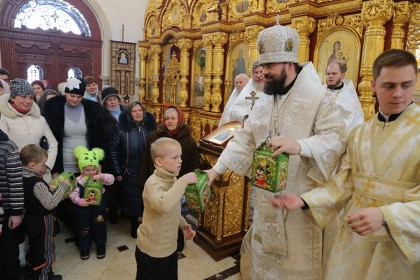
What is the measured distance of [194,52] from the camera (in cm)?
882

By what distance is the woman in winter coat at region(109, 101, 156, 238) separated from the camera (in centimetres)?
344

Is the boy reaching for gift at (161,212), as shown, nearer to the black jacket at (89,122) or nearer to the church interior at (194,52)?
the church interior at (194,52)

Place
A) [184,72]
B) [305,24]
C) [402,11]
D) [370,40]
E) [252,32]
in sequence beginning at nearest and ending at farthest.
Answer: [402,11] → [370,40] → [305,24] → [252,32] → [184,72]

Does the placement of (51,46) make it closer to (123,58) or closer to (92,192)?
(123,58)

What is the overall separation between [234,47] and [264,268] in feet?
20.8

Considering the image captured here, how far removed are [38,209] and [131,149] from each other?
1.20 meters

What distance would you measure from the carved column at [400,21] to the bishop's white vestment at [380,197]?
3.87m

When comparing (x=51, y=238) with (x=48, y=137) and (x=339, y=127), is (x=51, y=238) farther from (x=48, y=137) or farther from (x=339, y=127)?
(x=339, y=127)

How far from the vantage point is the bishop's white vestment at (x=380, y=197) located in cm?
121

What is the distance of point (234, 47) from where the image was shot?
297 inches

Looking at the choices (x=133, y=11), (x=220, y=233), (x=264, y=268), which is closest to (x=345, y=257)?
(x=264, y=268)

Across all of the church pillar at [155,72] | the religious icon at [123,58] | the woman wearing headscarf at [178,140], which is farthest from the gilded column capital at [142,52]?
the woman wearing headscarf at [178,140]

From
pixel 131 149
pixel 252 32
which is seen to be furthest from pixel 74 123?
pixel 252 32

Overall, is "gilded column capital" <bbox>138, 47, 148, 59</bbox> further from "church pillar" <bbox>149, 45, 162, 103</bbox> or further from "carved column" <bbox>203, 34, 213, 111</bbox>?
"carved column" <bbox>203, 34, 213, 111</bbox>
